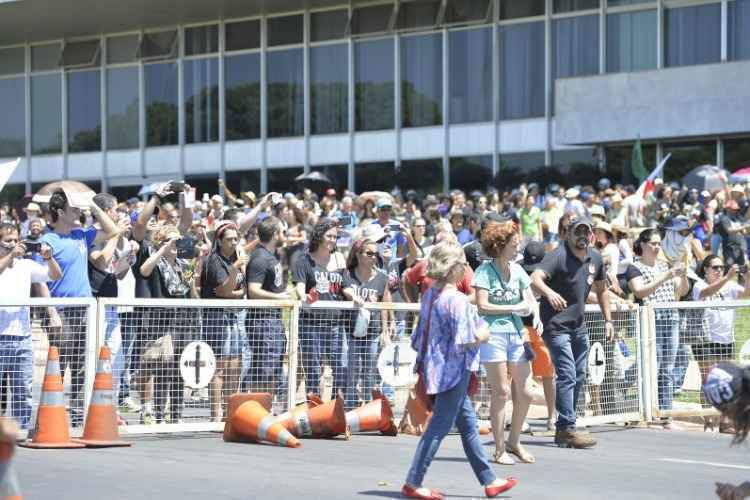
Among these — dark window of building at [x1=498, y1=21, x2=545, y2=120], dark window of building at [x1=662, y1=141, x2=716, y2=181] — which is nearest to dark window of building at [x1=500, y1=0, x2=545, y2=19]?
dark window of building at [x1=498, y1=21, x2=545, y2=120]

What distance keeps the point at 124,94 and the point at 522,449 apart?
33096 mm

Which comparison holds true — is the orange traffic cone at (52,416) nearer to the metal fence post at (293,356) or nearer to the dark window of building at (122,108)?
the metal fence post at (293,356)

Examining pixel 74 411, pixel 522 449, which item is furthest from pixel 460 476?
pixel 74 411

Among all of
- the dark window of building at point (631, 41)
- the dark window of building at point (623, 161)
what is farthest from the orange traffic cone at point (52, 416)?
the dark window of building at point (631, 41)

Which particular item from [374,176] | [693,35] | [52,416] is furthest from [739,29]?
[52,416]

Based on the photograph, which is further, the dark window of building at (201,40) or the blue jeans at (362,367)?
the dark window of building at (201,40)

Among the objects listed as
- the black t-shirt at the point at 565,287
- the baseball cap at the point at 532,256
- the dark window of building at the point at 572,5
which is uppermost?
the dark window of building at the point at 572,5

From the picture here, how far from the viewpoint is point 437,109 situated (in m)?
36.7

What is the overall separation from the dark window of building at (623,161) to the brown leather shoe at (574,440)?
21541mm

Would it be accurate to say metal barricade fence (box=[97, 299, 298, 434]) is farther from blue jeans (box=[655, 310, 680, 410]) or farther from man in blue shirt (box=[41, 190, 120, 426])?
blue jeans (box=[655, 310, 680, 410])

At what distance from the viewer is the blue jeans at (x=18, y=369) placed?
454 inches

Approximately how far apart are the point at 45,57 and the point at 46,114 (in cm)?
178

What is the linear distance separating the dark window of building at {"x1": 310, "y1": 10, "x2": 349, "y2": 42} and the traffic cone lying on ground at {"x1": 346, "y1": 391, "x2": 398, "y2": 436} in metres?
26.5

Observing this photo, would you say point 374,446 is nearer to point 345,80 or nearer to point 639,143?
point 639,143
